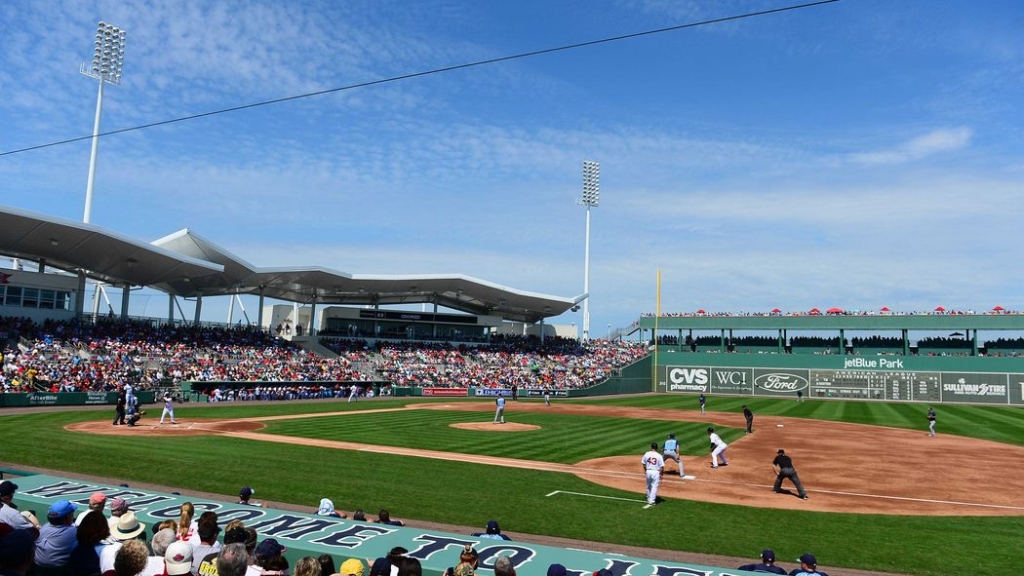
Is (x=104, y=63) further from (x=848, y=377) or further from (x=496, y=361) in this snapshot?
(x=848, y=377)

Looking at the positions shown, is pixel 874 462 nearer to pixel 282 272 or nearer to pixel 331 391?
pixel 331 391

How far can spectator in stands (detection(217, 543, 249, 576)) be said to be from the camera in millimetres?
5582

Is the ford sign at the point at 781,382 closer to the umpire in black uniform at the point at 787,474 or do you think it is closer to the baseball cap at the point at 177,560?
the umpire in black uniform at the point at 787,474

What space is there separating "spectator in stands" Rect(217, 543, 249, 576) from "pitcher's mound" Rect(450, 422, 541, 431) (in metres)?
23.7

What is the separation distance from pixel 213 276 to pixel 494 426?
33818 mm

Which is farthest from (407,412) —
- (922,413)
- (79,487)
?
(922,413)

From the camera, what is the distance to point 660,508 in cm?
1532

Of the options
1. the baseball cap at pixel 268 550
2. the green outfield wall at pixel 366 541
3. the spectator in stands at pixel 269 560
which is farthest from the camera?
the green outfield wall at pixel 366 541

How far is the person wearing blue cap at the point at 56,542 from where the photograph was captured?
627cm

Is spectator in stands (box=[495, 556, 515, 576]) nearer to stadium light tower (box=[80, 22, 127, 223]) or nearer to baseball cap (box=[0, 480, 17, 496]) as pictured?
baseball cap (box=[0, 480, 17, 496])

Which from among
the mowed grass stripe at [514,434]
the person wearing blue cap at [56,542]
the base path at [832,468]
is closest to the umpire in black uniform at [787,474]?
the base path at [832,468]

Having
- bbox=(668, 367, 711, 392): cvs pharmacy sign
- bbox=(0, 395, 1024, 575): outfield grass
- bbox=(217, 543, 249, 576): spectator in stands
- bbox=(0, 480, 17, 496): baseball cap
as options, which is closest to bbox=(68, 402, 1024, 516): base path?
bbox=(0, 395, 1024, 575): outfield grass

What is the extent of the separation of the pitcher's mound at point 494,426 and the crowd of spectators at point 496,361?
2672cm

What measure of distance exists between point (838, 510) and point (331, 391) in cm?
4121
